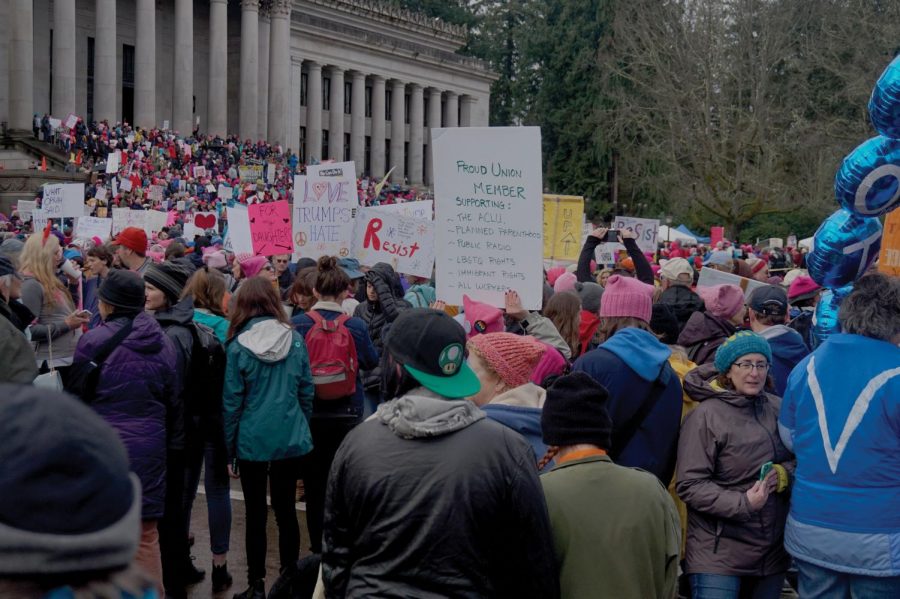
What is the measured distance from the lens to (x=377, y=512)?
10.6 feet

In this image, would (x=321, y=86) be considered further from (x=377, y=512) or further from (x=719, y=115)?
(x=377, y=512)

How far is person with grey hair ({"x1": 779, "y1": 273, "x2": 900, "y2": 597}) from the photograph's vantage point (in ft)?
14.0

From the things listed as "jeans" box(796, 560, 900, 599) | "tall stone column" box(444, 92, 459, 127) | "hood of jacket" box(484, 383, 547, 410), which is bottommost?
"jeans" box(796, 560, 900, 599)

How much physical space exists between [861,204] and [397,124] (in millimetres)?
64340

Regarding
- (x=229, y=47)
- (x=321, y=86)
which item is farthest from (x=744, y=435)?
(x=321, y=86)

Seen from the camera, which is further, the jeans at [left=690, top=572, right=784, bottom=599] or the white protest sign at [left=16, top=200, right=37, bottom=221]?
the white protest sign at [left=16, top=200, right=37, bottom=221]

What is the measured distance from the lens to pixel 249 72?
52.8 m

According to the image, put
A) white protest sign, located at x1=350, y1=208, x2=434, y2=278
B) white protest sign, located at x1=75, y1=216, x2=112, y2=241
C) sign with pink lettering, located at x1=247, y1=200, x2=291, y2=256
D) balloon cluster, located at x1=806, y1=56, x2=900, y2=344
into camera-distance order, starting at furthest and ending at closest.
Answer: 1. white protest sign, located at x1=75, y1=216, x2=112, y2=241
2. sign with pink lettering, located at x1=247, y1=200, x2=291, y2=256
3. white protest sign, located at x1=350, y1=208, x2=434, y2=278
4. balloon cluster, located at x1=806, y1=56, x2=900, y2=344

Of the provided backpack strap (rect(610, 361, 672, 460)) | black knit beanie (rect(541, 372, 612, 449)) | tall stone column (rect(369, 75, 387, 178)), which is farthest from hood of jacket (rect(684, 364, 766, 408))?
tall stone column (rect(369, 75, 387, 178))

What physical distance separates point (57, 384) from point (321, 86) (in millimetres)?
60398

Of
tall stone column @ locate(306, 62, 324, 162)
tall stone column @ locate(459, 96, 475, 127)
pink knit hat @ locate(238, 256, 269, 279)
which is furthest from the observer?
tall stone column @ locate(459, 96, 475, 127)

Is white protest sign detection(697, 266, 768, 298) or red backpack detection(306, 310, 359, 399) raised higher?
white protest sign detection(697, 266, 768, 298)

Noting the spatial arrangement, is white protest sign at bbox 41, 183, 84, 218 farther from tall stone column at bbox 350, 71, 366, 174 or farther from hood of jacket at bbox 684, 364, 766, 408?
tall stone column at bbox 350, 71, 366, 174

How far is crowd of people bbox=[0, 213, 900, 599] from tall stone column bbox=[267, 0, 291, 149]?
157 ft
